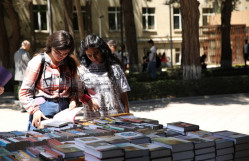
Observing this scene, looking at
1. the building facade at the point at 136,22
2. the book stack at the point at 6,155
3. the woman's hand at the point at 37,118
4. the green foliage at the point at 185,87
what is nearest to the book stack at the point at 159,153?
the book stack at the point at 6,155

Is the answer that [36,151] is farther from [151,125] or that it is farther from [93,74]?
[93,74]

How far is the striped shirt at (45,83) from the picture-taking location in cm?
377

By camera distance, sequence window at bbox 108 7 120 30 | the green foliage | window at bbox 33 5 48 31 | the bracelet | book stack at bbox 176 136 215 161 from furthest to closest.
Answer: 1. window at bbox 108 7 120 30
2. window at bbox 33 5 48 31
3. the green foliage
4. the bracelet
5. book stack at bbox 176 136 215 161

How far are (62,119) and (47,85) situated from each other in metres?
0.46

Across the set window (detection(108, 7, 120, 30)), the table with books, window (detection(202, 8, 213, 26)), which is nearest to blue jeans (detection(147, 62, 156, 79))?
the table with books

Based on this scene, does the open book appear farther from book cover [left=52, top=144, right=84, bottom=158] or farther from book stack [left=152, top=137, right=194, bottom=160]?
book stack [left=152, top=137, right=194, bottom=160]

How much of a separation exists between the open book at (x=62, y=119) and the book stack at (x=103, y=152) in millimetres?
1144

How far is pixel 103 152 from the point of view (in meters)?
2.21

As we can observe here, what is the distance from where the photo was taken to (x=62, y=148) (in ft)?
8.22

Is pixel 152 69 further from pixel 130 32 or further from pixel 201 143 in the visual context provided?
pixel 201 143

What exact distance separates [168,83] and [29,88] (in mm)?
10705

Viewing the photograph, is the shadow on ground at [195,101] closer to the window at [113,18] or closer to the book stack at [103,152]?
the book stack at [103,152]

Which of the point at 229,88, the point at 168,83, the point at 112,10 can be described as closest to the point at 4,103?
the point at 168,83

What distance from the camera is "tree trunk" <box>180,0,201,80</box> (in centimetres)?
1382
